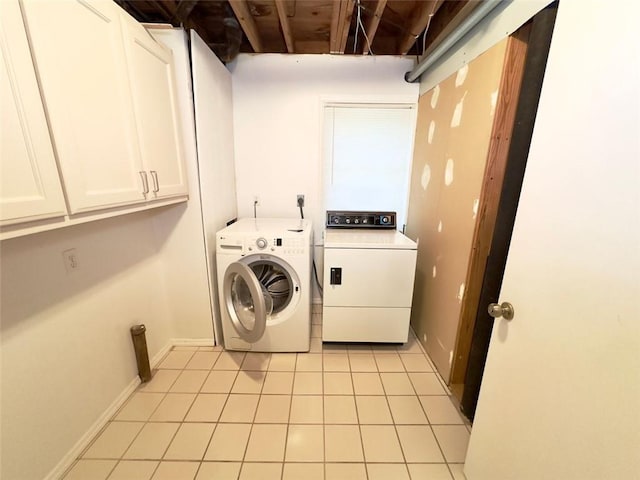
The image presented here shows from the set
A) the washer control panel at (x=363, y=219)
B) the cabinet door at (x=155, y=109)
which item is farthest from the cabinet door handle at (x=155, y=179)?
the washer control panel at (x=363, y=219)

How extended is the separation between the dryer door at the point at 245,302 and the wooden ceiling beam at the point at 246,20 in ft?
5.18

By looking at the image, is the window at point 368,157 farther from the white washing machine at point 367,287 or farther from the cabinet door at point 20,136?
the cabinet door at point 20,136

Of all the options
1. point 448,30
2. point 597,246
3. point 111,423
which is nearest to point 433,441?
point 597,246

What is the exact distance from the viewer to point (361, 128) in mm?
2445

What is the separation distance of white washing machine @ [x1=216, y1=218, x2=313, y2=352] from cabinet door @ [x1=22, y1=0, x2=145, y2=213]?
2.33 ft

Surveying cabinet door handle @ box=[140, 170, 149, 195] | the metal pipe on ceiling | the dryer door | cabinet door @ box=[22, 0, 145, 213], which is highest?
the metal pipe on ceiling

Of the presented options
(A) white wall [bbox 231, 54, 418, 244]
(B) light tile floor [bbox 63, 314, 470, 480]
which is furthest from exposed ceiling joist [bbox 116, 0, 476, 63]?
(B) light tile floor [bbox 63, 314, 470, 480]

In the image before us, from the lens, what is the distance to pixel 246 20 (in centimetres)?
172

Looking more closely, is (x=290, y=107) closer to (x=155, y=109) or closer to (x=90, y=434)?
(x=155, y=109)

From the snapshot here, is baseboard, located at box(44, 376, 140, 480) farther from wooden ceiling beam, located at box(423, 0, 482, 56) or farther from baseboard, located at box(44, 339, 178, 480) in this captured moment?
wooden ceiling beam, located at box(423, 0, 482, 56)

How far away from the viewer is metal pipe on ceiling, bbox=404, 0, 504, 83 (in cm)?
126

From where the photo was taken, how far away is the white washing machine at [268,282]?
1.81m

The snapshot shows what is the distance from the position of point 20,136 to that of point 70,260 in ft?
2.26

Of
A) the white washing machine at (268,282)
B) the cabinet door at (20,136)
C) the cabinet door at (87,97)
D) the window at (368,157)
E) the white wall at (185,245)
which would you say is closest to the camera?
the cabinet door at (20,136)
